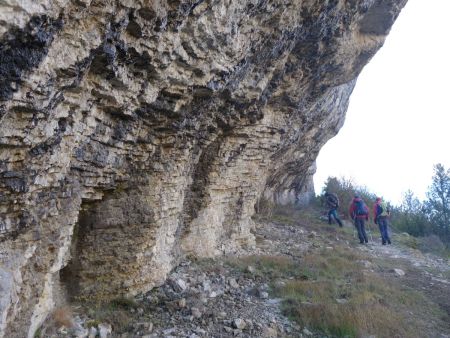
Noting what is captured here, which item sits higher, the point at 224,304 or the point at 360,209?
the point at 360,209

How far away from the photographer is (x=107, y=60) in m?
3.77

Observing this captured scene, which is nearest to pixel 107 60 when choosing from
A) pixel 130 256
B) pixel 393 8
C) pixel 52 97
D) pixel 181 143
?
pixel 52 97

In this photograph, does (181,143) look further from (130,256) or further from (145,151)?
(130,256)

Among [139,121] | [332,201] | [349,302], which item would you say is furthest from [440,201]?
[139,121]

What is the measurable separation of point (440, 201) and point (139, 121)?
19151mm

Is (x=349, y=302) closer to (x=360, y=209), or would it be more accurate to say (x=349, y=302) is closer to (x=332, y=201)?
(x=360, y=209)

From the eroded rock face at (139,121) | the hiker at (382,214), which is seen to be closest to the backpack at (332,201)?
the hiker at (382,214)

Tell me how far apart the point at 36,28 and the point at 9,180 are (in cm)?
143

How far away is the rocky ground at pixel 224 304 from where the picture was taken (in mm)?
5082

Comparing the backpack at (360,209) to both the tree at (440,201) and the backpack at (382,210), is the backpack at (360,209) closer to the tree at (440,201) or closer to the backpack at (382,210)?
the backpack at (382,210)

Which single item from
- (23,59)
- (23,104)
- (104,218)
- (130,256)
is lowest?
(130,256)

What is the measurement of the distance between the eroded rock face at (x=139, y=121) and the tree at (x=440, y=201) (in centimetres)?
1221

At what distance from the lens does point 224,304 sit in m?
6.07

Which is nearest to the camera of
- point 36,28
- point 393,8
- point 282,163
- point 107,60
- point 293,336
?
point 36,28
